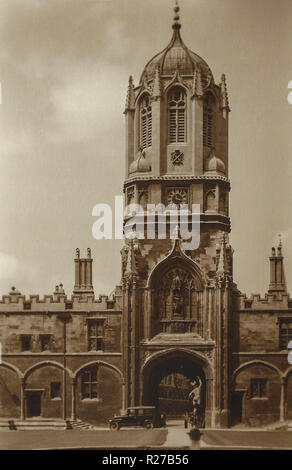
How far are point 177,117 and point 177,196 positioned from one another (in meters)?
4.73

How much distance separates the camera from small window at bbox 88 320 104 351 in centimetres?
6262

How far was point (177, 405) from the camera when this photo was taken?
3103 inches

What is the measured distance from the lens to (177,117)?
64375 mm

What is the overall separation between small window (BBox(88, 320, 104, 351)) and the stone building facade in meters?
0.06

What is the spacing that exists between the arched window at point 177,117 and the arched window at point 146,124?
122cm

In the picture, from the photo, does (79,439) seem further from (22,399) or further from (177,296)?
(177,296)

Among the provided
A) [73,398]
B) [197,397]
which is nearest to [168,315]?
[197,397]

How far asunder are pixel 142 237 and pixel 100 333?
6021 millimetres

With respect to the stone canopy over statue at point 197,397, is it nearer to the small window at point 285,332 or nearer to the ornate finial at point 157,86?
the small window at point 285,332
